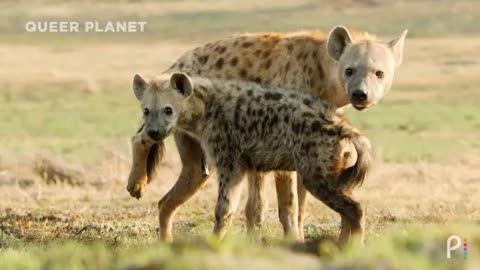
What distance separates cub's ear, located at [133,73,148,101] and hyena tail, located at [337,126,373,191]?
62.5 inches

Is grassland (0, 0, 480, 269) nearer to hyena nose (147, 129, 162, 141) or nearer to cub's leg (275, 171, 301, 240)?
cub's leg (275, 171, 301, 240)

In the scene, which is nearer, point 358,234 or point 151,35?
point 358,234

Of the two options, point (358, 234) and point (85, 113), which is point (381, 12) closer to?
point (85, 113)

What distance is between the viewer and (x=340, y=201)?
8.80 meters

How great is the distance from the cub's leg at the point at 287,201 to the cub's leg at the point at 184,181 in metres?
0.67

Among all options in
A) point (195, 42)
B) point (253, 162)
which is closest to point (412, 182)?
point (253, 162)

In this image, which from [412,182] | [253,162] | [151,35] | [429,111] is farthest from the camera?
[151,35]

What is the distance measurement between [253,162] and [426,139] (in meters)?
13.9

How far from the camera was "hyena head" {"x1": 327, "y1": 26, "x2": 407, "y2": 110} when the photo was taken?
9.77 m

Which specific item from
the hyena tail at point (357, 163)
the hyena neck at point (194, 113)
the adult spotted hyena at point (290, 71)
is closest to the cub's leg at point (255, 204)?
the adult spotted hyena at point (290, 71)

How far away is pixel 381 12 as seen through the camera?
51.3 meters

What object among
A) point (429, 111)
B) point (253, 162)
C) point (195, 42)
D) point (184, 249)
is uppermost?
point (195, 42)

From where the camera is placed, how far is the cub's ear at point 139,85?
387 inches

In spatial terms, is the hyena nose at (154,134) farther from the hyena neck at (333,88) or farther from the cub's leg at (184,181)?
the hyena neck at (333,88)
